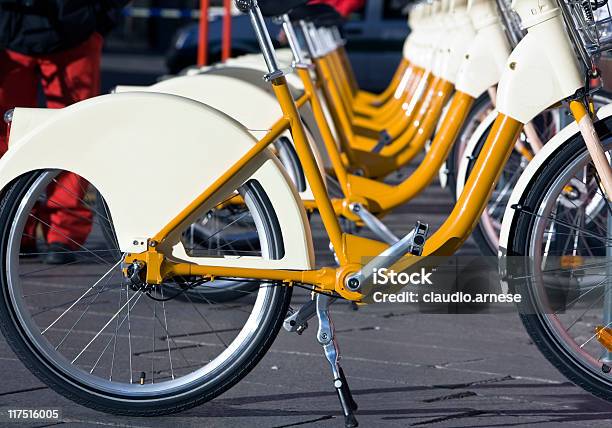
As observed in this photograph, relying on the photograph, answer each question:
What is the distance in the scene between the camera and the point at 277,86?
141 inches

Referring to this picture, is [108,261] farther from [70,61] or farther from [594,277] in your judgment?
[70,61]

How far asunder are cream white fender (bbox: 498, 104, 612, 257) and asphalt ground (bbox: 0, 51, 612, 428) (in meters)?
0.59

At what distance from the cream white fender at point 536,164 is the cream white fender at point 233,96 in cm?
135

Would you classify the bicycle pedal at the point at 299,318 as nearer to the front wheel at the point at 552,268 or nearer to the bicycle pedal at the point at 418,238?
the bicycle pedal at the point at 418,238

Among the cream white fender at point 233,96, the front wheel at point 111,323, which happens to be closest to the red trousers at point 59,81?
the cream white fender at point 233,96

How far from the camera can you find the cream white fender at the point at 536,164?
11.5 feet

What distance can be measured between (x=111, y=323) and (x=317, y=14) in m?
2.71

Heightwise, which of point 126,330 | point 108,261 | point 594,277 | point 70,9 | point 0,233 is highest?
point 70,9

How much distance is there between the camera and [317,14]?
628cm

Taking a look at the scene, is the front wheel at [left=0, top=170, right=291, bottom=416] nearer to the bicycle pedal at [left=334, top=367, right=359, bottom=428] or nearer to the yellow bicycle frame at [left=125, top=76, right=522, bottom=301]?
the yellow bicycle frame at [left=125, top=76, right=522, bottom=301]

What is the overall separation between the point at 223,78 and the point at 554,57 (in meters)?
1.82

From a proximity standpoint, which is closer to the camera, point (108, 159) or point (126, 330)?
point (108, 159)

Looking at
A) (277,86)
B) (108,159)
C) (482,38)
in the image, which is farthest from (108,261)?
(482,38)

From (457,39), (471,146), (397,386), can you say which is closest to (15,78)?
(457,39)
